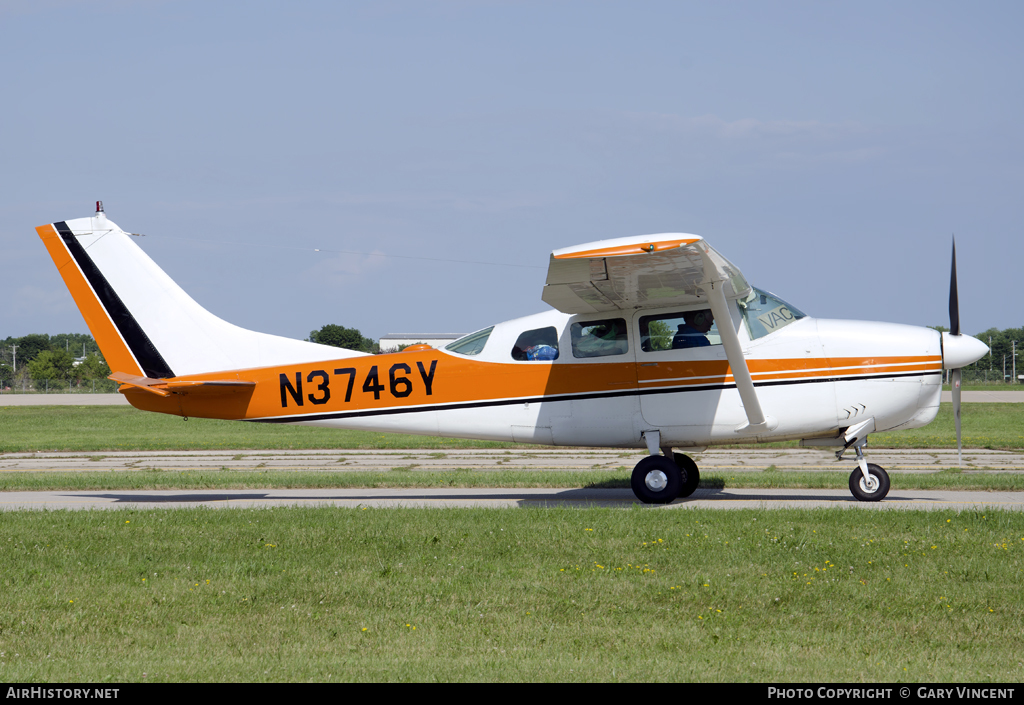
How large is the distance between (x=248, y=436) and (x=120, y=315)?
17841 millimetres

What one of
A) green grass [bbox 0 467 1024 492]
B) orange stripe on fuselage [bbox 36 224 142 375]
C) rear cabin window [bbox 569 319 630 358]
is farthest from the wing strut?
orange stripe on fuselage [bbox 36 224 142 375]

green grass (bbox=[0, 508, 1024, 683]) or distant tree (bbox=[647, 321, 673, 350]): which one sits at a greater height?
distant tree (bbox=[647, 321, 673, 350])

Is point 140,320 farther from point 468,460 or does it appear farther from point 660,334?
point 468,460

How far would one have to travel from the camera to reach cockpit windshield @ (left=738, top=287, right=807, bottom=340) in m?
12.0

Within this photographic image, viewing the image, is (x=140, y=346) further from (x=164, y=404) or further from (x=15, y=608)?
(x=15, y=608)

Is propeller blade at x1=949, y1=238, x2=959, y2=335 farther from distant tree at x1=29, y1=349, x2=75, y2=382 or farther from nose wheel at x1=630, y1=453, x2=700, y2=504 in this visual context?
distant tree at x1=29, y1=349, x2=75, y2=382

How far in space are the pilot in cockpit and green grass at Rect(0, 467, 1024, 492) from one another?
330cm

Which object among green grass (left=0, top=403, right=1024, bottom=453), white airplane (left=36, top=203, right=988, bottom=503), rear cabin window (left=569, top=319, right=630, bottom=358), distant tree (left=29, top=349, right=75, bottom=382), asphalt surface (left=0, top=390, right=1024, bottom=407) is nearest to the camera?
white airplane (left=36, top=203, right=988, bottom=503)

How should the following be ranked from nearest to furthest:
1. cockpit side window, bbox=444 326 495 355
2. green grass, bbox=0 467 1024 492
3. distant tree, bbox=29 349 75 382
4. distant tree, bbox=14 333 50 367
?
cockpit side window, bbox=444 326 495 355 < green grass, bbox=0 467 1024 492 < distant tree, bbox=29 349 75 382 < distant tree, bbox=14 333 50 367

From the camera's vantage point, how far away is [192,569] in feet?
25.2

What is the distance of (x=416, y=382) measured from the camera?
41.9ft

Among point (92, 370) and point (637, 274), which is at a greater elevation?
point (637, 274)

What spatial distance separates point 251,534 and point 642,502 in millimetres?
5558

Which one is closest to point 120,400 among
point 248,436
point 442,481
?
point 248,436
